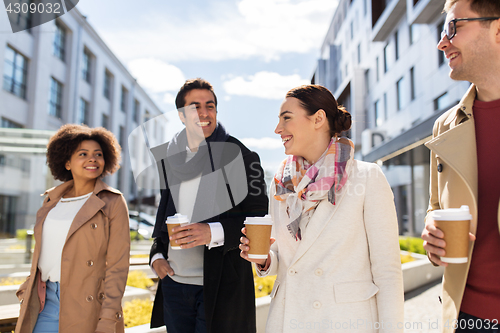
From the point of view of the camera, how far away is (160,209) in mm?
2893

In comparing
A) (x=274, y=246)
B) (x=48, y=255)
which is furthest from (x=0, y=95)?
(x=274, y=246)

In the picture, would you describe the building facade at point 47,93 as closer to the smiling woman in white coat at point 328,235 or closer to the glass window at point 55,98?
the glass window at point 55,98

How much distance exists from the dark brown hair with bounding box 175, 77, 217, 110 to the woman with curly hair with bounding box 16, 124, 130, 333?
0.90 m

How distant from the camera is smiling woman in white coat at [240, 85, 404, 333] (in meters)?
Result: 1.80

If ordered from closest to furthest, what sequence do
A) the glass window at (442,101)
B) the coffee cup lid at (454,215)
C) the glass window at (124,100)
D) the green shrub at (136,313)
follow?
the coffee cup lid at (454,215), the green shrub at (136,313), the glass window at (442,101), the glass window at (124,100)

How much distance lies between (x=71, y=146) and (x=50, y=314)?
53.6 inches

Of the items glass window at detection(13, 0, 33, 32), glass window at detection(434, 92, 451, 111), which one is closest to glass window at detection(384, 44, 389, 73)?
glass window at detection(434, 92, 451, 111)

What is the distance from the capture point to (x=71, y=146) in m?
3.29

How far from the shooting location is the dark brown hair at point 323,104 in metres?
2.14

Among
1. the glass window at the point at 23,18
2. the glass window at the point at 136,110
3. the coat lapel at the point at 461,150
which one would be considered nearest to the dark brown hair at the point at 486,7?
the coat lapel at the point at 461,150

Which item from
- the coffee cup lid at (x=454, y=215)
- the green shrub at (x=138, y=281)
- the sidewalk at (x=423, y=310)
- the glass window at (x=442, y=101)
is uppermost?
the glass window at (x=442, y=101)

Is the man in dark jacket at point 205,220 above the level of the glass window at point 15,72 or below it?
below

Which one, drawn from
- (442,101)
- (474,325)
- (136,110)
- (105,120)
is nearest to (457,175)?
(474,325)

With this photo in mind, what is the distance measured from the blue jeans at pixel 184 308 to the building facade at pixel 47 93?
9521 mm
